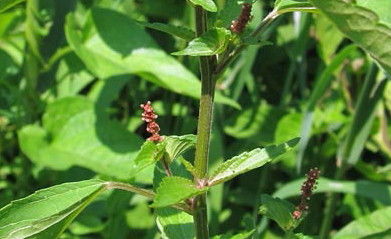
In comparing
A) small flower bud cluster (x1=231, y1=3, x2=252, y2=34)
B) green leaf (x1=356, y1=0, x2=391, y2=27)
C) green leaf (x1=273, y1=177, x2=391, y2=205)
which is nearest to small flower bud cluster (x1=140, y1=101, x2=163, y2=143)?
small flower bud cluster (x1=231, y1=3, x2=252, y2=34)

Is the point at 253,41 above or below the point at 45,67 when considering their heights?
above

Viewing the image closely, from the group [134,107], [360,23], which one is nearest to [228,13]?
[360,23]

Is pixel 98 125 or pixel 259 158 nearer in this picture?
pixel 259 158

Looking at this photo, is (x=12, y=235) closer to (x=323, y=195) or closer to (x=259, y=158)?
(x=259, y=158)

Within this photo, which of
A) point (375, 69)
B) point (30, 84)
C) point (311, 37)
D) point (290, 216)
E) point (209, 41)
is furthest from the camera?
point (311, 37)

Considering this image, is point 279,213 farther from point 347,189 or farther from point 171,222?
point 347,189

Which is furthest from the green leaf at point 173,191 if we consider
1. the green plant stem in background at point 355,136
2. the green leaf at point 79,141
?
the green plant stem in background at point 355,136

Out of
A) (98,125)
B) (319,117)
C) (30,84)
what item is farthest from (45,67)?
(319,117)

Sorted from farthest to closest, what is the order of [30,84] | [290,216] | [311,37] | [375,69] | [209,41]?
[311,37]
[30,84]
[375,69]
[290,216]
[209,41]
